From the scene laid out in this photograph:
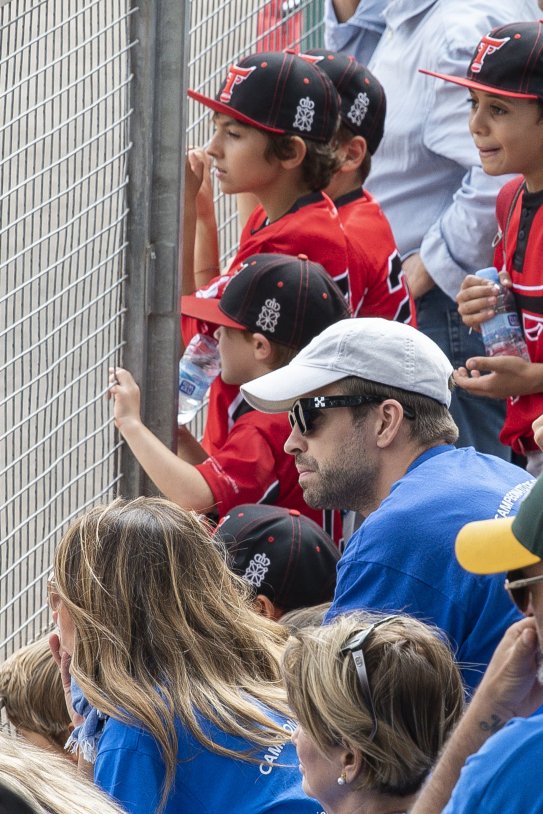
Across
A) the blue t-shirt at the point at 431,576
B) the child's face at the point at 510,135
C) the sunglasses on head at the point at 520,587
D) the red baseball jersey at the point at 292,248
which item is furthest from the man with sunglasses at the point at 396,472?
the child's face at the point at 510,135

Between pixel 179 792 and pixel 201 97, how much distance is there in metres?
2.54

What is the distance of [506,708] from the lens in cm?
193

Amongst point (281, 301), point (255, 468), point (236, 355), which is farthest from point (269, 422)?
point (281, 301)

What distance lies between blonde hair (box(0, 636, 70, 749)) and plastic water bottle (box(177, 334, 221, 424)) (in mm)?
1192

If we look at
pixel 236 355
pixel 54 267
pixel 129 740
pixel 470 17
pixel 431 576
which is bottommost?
pixel 129 740

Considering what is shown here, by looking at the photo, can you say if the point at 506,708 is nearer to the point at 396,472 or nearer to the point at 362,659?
the point at 362,659

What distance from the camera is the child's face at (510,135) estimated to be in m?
3.99

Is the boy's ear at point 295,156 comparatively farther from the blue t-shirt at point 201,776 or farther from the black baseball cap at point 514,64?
the blue t-shirt at point 201,776

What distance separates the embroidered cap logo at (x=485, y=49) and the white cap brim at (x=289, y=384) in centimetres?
126

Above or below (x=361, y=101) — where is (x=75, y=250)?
below

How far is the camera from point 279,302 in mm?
3961

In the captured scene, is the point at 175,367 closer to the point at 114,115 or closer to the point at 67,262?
the point at 67,262

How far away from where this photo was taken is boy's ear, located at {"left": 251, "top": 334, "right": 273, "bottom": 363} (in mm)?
4031

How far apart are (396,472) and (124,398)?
1079mm
